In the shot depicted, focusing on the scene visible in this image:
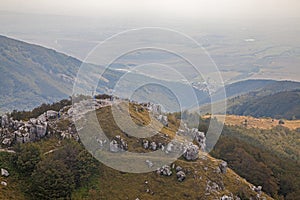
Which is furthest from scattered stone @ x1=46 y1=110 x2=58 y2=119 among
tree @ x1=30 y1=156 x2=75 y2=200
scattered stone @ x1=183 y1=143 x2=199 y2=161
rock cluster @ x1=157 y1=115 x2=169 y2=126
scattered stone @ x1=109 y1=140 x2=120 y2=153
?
scattered stone @ x1=183 y1=143 x2=199 y2=161

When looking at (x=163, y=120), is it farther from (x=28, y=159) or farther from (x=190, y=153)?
(x=28, y=159)

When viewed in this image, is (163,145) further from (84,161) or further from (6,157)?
(6,157)

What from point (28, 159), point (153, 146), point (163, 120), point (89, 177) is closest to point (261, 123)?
point (163, 120)

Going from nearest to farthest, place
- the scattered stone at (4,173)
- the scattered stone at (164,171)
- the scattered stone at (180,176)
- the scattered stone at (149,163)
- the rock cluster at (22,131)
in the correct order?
the scattered stone at (4,173) < the scattered stone at (180,176) < the scattered stone at (164,171) < the scattered stone at (149,163) < the rock cluster at (22,131)

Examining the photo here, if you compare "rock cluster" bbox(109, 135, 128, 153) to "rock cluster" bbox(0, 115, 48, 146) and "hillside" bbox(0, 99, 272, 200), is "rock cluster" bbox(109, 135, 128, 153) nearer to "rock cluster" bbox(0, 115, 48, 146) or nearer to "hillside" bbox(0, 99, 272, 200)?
"hillside" bbox(0, 99, 272, 200)

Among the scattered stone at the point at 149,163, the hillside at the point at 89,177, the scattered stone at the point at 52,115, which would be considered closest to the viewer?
the hillside at the point at 89,177

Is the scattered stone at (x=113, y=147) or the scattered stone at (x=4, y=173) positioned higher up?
the scattered stone at (x=113, y=147)

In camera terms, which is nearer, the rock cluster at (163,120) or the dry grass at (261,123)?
the rock cluster at (163,120)

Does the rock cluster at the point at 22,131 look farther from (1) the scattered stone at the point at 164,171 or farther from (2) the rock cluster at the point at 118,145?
(1) the scattered stone at the point at 164,171

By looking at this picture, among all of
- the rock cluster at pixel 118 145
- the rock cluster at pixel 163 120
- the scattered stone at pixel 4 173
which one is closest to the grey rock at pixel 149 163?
the rock cluster at pixel 118 145
